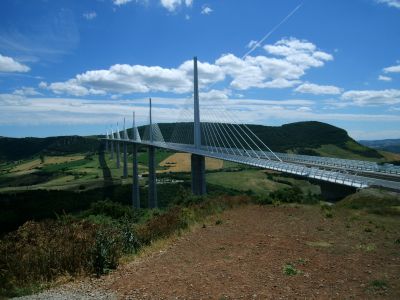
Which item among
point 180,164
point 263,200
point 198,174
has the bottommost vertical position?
point 180,164

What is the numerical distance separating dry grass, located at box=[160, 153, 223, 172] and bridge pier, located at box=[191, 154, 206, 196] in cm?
5754

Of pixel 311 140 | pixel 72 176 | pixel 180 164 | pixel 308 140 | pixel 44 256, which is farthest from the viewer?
pixel 311 140

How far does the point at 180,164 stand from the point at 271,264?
104 metres

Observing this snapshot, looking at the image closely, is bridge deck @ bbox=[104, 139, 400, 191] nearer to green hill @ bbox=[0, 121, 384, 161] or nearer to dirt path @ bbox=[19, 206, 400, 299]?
dirt path @ bbox=[19, 206, 400, 299]

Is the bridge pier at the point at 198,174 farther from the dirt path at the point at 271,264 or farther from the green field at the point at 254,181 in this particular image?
the dirt path at the point at 271,264

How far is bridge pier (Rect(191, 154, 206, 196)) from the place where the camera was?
47.3 metres

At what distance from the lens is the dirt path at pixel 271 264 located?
7992mm

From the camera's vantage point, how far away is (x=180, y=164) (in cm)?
11356

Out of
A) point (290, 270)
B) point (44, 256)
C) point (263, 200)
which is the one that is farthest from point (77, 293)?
point (263, 200)

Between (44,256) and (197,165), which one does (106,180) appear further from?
(44,256)

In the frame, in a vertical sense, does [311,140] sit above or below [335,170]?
above

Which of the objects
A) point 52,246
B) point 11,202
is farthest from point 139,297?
point 11,202

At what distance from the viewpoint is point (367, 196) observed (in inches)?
712

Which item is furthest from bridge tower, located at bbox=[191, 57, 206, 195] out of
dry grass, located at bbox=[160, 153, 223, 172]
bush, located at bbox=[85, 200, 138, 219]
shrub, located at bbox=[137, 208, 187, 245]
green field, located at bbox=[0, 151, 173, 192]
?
dry grass, located at bbox=[160, 153, 223, 172]
